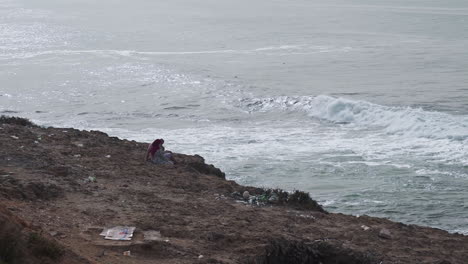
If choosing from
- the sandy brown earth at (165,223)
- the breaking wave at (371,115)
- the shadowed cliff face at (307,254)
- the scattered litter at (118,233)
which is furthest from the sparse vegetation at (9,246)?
the breaking wave at (371,115)

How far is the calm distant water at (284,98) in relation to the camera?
62.7 ft

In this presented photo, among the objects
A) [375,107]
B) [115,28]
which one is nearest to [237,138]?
[375,107]

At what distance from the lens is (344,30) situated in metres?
66.2

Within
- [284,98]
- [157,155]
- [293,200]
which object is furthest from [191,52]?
[293,200]

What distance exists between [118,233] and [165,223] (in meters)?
0.96

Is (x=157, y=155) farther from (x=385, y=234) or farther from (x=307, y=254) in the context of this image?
(x=307, y=254)

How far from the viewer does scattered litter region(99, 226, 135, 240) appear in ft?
31.8

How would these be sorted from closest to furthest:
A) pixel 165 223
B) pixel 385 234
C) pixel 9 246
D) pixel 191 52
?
pixel 9 246 < pixel 165 223 < pixel 385 234 < pixel 191 52

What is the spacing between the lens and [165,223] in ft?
34.9

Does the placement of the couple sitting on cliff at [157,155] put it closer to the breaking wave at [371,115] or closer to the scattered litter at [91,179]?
the scattered litter at [91,179]

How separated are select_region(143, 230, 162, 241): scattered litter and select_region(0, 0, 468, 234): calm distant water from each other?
7242 millimetres

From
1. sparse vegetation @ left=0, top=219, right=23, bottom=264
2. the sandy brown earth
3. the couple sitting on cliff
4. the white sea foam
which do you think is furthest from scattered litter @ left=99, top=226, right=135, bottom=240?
the white sea foam

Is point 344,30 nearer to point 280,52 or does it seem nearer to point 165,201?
point 280,52

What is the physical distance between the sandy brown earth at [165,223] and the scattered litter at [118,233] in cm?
12
